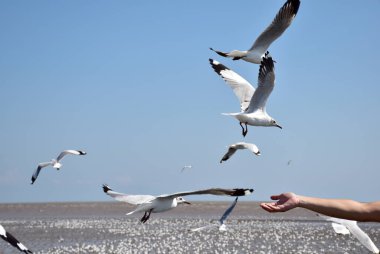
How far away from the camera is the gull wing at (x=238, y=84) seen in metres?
12.4

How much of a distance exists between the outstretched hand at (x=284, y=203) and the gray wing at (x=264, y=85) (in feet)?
22.5

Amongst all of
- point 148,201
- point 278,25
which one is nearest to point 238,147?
point 278,25

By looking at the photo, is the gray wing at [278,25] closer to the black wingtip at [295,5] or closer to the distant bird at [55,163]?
the black wingtip at [295,5]

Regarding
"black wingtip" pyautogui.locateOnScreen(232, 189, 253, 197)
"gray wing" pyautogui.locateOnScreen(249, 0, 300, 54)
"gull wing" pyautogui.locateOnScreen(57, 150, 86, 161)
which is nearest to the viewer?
"black wingtip" pyautogui.locateOnScreen(232, 189, 253, 197)

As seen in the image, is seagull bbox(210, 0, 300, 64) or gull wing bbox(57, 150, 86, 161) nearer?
seagull bbox(210, 0, 300, 64)

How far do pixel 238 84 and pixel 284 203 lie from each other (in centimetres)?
902

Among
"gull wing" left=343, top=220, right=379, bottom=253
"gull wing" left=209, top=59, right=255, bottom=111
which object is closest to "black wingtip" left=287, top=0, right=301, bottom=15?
"gull wing" left=209, top=59, right=255, bottom=111

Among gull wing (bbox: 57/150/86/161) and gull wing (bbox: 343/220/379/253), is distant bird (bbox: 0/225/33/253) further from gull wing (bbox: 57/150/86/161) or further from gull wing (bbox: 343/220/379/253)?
gull wing (bbox: 57/150/86/161)

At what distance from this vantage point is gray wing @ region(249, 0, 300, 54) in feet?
36.2

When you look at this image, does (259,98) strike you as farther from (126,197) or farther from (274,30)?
(126,197)

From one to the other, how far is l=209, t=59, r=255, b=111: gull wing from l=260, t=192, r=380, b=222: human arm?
7445mm

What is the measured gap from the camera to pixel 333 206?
395 cm

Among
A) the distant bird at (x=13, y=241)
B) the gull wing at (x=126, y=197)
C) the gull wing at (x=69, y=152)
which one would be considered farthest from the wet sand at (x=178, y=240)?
the distant bird at (x=13, y=241)

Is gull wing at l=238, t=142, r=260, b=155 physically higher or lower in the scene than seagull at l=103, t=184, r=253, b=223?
higher
